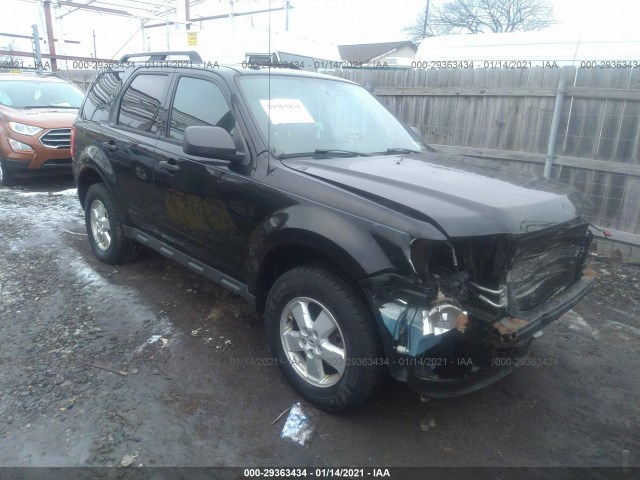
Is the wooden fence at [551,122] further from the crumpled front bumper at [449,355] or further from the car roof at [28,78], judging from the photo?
the car roof at [28,78]

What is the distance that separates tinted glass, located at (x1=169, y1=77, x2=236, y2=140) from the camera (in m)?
3.35

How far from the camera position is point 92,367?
10.5 ft

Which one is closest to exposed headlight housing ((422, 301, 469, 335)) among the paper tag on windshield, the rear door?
the paper tag on windshield

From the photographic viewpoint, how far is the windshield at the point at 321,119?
10.5 ft

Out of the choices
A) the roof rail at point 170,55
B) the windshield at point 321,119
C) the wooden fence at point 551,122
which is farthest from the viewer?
the wooden fence at point 551,122

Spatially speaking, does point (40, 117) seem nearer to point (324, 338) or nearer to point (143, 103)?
point (143, 103)

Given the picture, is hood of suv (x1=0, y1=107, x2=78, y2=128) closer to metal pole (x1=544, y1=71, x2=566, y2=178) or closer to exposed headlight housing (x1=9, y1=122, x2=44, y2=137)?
exposed headlight housing (x1=9, y1=122, x2=44, y2=137)

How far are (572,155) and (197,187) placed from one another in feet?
15.9

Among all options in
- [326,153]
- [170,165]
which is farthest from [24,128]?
[326,153]

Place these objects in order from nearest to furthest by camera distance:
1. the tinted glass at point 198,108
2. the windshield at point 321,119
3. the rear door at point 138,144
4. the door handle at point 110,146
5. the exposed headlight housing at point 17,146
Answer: the windshield at point 321,119 < the tinted glass at point 198,108 < the rear door at point 138,144 < the door handle at point 110,146 < the exposed headlight housing at point 17,146

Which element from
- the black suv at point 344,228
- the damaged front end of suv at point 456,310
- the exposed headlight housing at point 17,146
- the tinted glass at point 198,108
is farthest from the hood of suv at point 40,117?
the damaged front end of suv at point 456,310

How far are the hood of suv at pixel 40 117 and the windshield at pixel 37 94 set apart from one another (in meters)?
0.42

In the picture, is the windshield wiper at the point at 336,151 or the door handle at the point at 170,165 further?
the door handle at the point at 170,165

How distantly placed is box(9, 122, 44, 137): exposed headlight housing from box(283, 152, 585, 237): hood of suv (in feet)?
22.3
